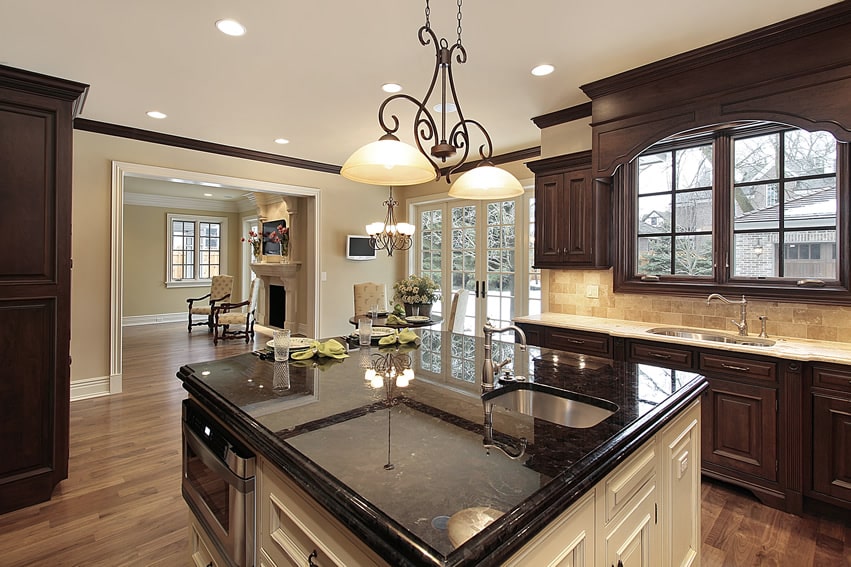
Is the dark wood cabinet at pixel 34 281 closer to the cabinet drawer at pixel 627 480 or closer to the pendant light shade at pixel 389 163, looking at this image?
the pendant light shade at pixel 389 163

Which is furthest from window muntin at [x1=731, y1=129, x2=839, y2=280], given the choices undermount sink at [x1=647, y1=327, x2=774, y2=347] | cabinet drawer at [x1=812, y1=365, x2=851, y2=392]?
cabinet drawer at [x1=812, y1=365, x2=851, y2=392]

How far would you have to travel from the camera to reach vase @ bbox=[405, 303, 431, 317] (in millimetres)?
4680

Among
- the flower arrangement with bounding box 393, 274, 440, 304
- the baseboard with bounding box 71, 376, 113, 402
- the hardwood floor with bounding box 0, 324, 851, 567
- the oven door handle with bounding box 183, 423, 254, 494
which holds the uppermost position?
the flower arrangement with bounding box 393, 274, 440, 304

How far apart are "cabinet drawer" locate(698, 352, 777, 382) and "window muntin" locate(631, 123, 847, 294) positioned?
2.15 ft

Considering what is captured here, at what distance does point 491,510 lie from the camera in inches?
31.8

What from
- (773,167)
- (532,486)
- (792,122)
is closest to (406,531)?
(532,486)

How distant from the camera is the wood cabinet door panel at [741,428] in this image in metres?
2.47

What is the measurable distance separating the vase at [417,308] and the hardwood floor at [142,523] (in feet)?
7.68

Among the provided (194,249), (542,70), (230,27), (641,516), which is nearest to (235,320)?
(194,249)

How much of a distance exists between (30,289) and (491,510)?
288cm

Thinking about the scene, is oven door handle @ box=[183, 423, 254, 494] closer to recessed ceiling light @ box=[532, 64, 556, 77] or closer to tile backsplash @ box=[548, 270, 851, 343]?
recessed ceiling light @ box=[532, 64, 556, 77]

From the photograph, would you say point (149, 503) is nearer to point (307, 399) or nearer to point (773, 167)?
point (307, 399)

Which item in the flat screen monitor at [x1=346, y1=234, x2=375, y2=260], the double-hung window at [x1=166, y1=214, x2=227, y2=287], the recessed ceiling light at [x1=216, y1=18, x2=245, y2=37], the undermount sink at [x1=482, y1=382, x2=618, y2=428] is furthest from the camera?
the double-hung window at [x1=166, y1=214, x2=227, y2=287]

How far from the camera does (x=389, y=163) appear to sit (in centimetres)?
164
